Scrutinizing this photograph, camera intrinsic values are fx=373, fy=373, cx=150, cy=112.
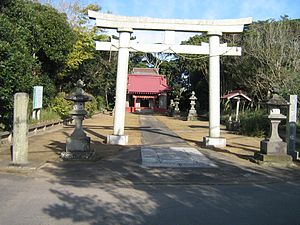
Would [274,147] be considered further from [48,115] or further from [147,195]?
[48,115]

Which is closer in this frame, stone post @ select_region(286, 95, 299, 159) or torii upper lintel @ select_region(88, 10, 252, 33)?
stone post @ select_region(286, 95, 299, 159)

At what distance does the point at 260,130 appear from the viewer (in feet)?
68.8

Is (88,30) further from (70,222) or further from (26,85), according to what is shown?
(70,222)

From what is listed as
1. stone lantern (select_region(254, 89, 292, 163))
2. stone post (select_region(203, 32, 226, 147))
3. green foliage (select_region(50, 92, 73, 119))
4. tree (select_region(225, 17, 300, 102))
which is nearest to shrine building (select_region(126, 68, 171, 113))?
tree (select_region(225, 17, 300, 102))

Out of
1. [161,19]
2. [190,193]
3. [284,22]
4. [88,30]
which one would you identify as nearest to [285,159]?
[190,193]

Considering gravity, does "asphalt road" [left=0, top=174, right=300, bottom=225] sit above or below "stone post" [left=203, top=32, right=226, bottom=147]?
below

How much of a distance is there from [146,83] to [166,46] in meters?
39.3

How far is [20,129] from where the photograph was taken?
982cm

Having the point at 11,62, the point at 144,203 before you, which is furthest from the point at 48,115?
the point at 144,203

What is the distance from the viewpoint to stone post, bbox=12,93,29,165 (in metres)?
9.77

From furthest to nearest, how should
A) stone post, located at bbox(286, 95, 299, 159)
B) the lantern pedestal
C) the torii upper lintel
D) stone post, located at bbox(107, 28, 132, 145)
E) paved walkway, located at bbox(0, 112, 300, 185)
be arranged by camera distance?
stone post, located at bbox(107, 28, 132, 145) < the torii upper lintel < stone post, located at bbox(286, 95, 299, 159) < the lantern pedestal < paved walkway, located at bbox(0, 112, 300, 185)

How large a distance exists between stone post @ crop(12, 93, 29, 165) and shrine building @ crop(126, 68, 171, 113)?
42531 mm

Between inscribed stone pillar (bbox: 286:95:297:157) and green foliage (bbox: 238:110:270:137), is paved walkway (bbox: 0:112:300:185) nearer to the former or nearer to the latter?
inscribed stone pillar (bbox: 286:95:297:157)

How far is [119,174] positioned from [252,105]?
987 inches
